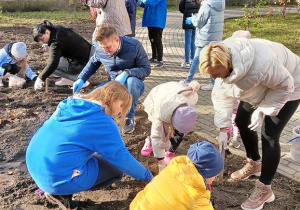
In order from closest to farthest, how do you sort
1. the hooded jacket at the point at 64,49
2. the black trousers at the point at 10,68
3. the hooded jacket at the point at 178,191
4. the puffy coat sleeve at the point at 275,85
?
the hooded jacket at the point at 178,191
the puffy coat sleeve at the point at 275,85
the hooded jacket at the point at 64,49
the black trousers at the point at 10,68

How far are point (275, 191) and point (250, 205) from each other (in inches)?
17.1

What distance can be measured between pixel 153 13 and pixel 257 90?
4.15 metres

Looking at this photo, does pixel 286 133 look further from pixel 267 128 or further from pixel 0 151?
pixel 0 151

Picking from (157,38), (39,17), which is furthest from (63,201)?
(39,17)

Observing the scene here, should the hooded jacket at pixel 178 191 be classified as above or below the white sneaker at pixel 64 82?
above

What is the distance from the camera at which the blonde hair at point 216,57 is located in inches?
98.6

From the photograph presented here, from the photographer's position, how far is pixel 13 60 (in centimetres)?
580

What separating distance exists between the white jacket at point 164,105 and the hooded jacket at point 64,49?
2206 mm

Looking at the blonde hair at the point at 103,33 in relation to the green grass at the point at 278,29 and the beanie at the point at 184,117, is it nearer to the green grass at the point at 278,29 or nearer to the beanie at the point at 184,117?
the beanie at the point at 184,117

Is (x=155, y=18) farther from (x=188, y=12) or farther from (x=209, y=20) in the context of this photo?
(x=209, y=20)

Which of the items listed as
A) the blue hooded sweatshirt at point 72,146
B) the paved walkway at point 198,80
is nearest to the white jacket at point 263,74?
the blue hooded sweatshirt at point 72,146

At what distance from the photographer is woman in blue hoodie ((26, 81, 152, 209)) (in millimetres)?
2588

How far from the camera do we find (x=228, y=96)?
333cm

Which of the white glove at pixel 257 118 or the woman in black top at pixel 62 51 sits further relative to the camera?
the woman in black top at pixel 62 51
